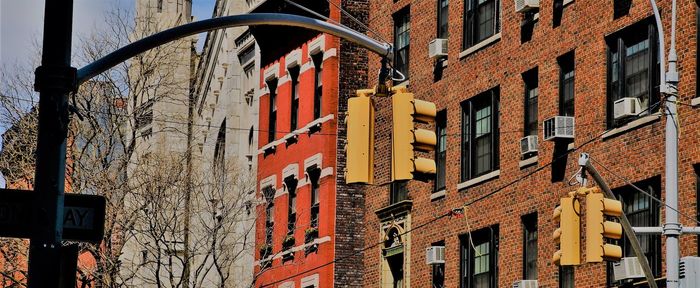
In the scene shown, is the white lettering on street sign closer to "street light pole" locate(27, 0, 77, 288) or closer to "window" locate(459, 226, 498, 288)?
"street light pole" locate(27, 0, 77, 288)

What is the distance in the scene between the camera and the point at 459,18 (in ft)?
133

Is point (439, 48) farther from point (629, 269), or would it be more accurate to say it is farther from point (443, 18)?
point (629, 269)

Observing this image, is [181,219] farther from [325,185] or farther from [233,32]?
[233,32]

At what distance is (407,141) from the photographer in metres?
17.1

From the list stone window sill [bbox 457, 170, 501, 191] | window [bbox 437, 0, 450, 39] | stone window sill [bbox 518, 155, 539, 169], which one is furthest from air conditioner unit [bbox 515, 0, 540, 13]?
window [bbox 437, 0, 450, 39]

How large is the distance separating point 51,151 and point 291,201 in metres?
37.3

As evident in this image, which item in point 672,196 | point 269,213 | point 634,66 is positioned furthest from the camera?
point 269,213

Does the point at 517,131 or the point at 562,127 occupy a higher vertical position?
the point at 517,131

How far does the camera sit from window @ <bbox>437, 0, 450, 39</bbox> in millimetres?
41644

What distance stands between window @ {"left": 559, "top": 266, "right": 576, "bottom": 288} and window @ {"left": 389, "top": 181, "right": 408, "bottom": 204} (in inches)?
378

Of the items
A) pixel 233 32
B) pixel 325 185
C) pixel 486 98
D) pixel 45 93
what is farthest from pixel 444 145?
pixel 45 93

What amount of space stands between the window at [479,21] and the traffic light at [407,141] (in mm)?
21257

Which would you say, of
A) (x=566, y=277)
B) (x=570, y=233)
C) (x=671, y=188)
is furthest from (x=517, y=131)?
(x=570, y=233)

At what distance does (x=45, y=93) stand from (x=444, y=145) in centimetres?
2791
